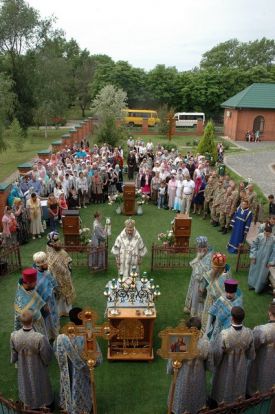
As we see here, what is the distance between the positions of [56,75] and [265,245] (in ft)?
111

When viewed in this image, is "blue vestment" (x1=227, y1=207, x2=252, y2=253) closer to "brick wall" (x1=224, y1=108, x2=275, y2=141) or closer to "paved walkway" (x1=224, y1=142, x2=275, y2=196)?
"paved walkway" (x1=224, y1=142, x2=275, y2=196)

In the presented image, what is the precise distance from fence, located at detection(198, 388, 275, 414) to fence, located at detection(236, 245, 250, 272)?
519 cm

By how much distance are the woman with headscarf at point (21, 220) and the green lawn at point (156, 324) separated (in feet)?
1.05

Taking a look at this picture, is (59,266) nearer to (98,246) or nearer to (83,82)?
(98,246)

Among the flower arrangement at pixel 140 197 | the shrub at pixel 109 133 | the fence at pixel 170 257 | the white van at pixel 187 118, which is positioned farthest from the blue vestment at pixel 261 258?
the white van at pixel 187 118

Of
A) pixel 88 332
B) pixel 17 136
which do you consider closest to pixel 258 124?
pixel 17 136

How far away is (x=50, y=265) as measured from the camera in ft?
24.5

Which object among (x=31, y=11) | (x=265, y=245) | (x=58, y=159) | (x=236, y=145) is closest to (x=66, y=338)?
(x=265, y=245)

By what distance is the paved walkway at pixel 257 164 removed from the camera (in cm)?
2005

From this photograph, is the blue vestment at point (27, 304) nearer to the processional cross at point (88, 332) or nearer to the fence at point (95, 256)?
the processional cross at point (88, 332)

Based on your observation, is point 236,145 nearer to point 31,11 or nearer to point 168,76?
point 168,76

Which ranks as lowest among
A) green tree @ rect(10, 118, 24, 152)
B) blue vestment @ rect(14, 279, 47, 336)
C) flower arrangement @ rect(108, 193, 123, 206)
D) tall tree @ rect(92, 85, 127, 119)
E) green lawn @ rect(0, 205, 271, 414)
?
green lawn @ rect(0, 205, 271, 414)

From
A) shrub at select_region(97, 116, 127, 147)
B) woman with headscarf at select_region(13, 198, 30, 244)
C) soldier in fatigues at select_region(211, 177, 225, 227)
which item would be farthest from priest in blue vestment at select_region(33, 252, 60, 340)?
shrub at select_region(97, 116, 127, 147)

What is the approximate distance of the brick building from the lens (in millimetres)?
35625
